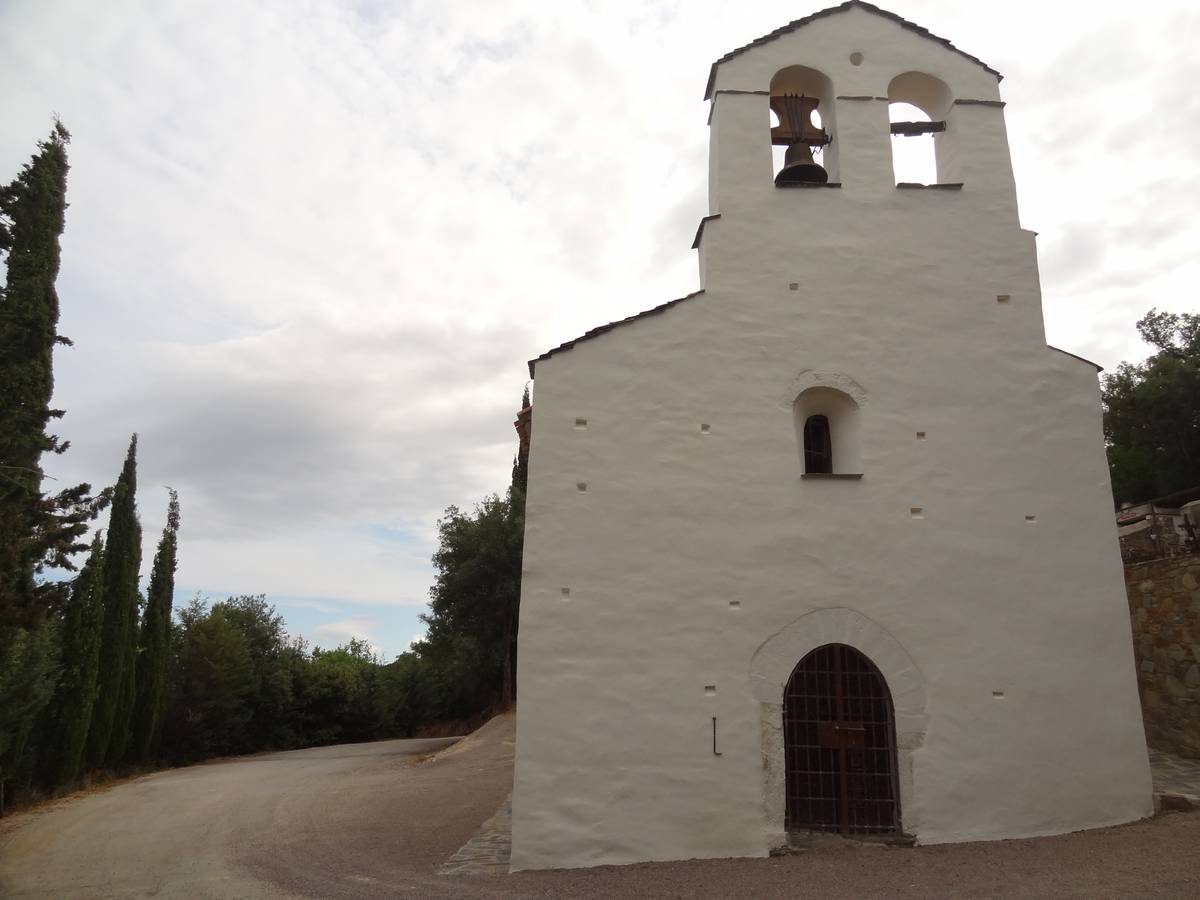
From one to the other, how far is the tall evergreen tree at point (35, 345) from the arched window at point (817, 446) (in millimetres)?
10154

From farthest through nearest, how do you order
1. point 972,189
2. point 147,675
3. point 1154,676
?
point 147,675 → point 1154,676 → point 972,189

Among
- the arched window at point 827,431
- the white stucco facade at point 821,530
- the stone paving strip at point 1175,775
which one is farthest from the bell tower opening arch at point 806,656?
the stone paving strip at point 1175,775

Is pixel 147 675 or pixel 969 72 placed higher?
pixel 969 72

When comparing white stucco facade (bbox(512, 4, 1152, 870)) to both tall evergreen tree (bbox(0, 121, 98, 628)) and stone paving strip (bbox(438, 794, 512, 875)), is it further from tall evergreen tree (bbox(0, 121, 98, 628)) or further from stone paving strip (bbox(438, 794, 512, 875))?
tall evergreen tree (bbox(0, 121, 98, 628))

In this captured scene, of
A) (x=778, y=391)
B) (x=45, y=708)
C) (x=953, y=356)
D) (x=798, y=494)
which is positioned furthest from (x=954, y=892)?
(x=45, y=708)

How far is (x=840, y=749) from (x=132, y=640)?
673 inches

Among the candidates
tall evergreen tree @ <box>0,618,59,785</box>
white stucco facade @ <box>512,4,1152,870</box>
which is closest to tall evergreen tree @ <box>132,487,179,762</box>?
tall evergreen tree @ <box>0,618,59,785</box>

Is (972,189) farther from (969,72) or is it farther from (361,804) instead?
(361,804)

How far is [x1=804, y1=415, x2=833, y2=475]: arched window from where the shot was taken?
862 centimetres

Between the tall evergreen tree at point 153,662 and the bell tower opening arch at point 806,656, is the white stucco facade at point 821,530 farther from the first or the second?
the tall evergreen tree at point 153,662

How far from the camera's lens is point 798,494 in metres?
7.96

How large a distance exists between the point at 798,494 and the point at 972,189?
172 inches

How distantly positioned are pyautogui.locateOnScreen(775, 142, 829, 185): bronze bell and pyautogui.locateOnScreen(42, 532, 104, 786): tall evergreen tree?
1518 cm

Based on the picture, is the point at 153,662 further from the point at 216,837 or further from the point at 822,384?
the point at 822,384
